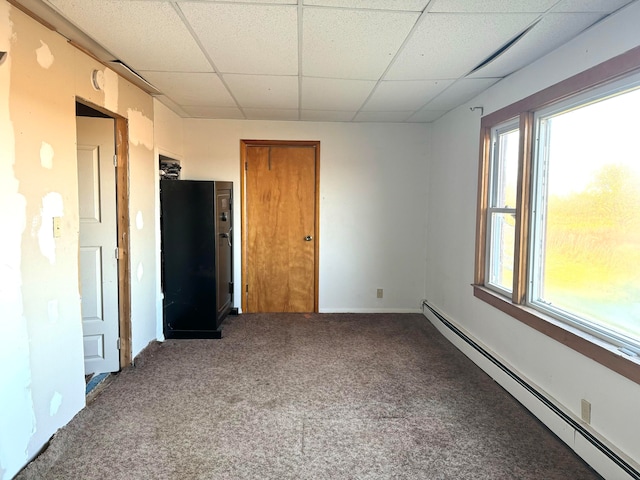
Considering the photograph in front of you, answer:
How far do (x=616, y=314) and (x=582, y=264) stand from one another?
353mm

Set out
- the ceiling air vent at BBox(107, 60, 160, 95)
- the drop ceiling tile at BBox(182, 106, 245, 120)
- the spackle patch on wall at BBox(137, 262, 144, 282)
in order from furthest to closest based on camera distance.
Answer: the drop ceiling tile at BBox(182, 106, 245, 120), the spackle patch on wall at BBox(137, 262, 144, 282), the ceiling air vent at BBox(107, 60, 160, 95)

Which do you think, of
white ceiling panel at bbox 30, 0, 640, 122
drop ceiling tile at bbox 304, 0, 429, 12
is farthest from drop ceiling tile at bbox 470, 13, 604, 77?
drop ceiling tile at bbox 304, 0, 429, 12

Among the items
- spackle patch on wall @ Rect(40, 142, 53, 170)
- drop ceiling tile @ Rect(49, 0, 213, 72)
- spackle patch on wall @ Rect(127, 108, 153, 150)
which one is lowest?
spackle patch on wall @ Rect(40, 142, 53, 170)

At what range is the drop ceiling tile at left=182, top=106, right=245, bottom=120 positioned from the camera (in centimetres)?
407

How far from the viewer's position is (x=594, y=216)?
215 centimetres

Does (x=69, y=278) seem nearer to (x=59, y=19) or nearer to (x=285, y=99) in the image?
(x=59, y=19)

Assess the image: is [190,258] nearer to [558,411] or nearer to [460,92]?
[460,92]

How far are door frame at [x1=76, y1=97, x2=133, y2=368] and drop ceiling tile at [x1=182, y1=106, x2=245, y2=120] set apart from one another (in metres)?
1.14

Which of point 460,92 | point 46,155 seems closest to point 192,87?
point 46,155

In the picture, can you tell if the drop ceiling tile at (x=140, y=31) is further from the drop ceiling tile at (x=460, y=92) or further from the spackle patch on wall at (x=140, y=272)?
the drop ceiling tile at (x=460, y=92)

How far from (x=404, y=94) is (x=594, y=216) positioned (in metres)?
1.94

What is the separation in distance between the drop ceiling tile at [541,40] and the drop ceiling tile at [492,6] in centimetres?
14

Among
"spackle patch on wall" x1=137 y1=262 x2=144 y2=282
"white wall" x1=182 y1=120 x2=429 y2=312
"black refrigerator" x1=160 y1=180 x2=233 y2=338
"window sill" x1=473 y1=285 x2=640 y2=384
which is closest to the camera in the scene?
"window sill" x1=473 y1=285 x2=640 y2=384

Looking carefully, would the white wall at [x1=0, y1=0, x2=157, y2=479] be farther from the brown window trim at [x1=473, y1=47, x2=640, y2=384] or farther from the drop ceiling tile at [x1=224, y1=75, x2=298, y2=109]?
the brown window trim at [x1=473, y1=47, x2=640, y2=384]
